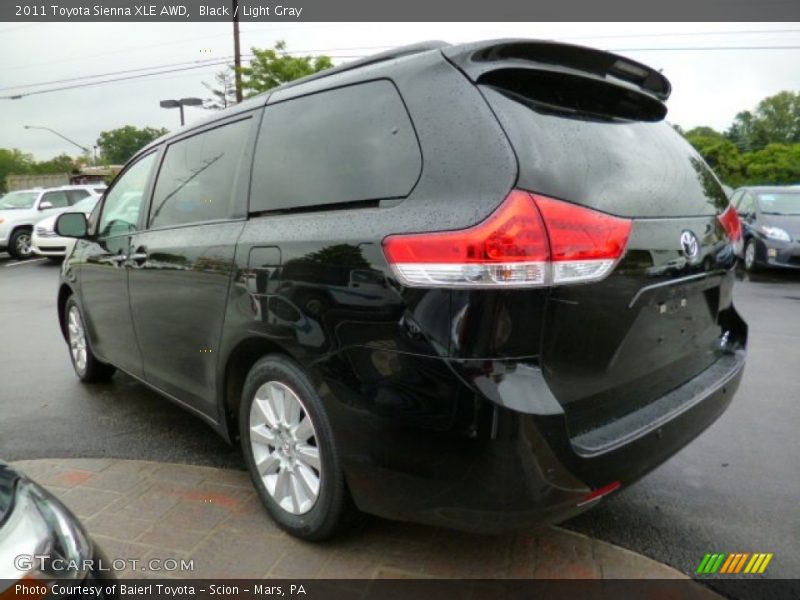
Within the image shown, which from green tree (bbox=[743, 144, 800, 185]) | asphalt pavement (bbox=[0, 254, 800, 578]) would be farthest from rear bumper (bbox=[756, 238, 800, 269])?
green tree (bbox=[743, 144, 800, 185])

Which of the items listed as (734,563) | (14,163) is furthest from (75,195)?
(14,163)

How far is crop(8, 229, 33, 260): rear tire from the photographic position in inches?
571

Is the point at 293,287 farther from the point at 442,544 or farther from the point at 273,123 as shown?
the point at 442,544

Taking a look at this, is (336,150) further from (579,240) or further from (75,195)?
(75,195)

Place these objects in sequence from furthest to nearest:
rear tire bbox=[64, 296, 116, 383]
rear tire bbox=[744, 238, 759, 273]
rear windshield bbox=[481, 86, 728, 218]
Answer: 1. rear tire bbox=[744, 238, 759, 273]
2. rear tire bbox=[64, 296, 116, 383]
3. rear windshield bbox=[481, 86, 728, 218]

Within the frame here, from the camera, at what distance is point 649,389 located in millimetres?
2221

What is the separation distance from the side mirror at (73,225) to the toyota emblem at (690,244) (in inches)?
145

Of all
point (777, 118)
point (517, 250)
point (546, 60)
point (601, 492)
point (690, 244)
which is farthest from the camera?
point (777, 118)

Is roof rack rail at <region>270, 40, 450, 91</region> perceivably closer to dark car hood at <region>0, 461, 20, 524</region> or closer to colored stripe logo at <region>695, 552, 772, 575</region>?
dark car hood at <region>0, 461, 20, 524</region>

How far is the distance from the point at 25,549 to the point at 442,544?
158cm

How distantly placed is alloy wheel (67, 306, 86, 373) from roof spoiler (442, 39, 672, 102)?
3.71 meters

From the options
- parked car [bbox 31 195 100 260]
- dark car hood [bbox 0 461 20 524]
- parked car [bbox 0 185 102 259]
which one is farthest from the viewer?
parked car [bbox 0 185 102 259]

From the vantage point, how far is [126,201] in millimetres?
3904

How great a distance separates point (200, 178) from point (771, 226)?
9.70m
